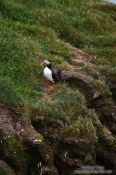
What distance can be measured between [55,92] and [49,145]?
3560 millimetres

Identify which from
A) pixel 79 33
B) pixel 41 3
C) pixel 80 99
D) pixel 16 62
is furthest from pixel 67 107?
pixel 41 3

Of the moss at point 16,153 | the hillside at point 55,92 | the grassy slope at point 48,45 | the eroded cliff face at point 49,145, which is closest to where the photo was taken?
the moss at point 16,153

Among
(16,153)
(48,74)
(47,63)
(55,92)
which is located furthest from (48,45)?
(16,153)

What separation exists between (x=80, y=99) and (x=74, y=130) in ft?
7.08

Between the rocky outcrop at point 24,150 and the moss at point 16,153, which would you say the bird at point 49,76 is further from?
the moss at point 16,153

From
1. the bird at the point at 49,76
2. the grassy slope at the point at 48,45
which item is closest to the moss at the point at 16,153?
the grassy slope at the point at 48,45

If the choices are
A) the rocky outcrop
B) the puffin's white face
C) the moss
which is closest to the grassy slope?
the puffin's white face

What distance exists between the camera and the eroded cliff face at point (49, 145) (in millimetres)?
13164

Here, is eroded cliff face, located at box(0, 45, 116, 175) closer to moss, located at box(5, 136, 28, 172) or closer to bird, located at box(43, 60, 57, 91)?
moss, located at box(5, 136, 28, 172)

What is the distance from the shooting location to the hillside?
532 inches

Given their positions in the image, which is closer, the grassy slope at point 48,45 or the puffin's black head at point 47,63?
the grassy slope at point 48,45

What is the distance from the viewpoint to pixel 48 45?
21.9 m

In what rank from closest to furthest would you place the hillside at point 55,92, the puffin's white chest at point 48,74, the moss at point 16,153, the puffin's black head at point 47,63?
the moss at point 16,153 → the hillside at point 55,92 → the puffin's white chest at point 48,74 → the puffin's black head at point 47,63

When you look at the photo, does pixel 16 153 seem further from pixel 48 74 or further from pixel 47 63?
pixel 47 63
